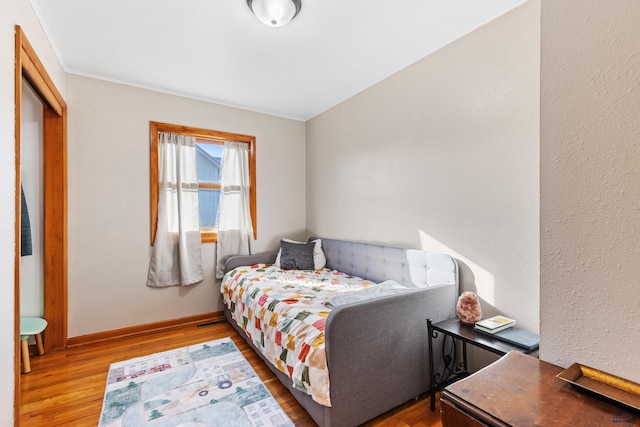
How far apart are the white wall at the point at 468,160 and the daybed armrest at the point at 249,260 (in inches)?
44.5

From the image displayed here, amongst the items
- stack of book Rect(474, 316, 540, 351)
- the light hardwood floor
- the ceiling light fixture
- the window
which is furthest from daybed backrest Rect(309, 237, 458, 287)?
the ceiling light fixture

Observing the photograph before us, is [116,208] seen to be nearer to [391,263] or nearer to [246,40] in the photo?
[246,40]

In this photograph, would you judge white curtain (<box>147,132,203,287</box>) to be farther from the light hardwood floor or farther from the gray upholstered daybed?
the gray upholstered daybed

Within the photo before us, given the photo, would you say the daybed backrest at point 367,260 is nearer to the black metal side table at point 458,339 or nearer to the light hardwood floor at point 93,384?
the black metal side table at point 458,339

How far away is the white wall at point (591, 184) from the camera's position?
28.3 inches

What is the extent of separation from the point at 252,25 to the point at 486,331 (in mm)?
2481

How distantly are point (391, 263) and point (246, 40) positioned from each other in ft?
7.10

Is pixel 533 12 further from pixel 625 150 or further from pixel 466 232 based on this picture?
pixel 625 150

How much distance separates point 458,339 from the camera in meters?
1.80

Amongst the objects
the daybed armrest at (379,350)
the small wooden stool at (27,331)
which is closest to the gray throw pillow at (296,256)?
the daybed armrest at (379,350)

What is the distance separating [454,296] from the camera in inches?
81.9

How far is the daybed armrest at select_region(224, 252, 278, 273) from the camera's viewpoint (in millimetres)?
3363

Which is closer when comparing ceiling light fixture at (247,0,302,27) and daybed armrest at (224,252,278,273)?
→ ceiling light fixture at (247,0,302,27)

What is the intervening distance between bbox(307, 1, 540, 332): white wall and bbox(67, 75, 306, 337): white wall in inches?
75.3
